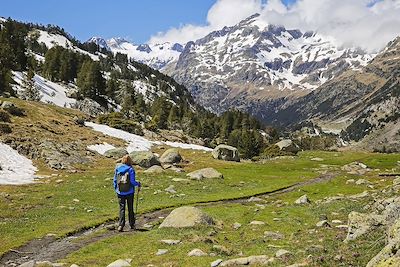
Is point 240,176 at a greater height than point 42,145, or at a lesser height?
lesser

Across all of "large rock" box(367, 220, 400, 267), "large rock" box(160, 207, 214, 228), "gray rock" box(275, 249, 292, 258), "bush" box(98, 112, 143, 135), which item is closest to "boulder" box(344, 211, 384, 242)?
"gray rock" box(275, 249, 292, 258)

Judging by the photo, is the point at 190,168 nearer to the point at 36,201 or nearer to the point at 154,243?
the point at 36,201

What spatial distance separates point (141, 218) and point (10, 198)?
529 inches

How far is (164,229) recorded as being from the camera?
86.5 ft

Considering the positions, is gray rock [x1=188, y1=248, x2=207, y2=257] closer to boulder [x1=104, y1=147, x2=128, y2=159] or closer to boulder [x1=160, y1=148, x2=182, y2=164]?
boulder [x1=160, y1=148, x2=182, y2=164]

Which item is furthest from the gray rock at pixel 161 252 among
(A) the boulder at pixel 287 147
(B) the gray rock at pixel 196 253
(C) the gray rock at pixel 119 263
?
(A) the boulder at pixel 287 147

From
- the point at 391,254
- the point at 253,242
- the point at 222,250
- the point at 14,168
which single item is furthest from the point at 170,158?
the point at 391,254

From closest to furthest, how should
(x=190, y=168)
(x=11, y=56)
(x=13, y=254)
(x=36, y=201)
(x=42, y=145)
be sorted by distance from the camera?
(x=13, y=254) < (x=36, y=201) < (x=42, y=145) < (x=190, y=168) < (x=11, y=56)

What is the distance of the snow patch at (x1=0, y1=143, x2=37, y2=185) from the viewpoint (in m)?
49.7

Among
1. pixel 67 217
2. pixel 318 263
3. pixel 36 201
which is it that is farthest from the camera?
pixel 36 201

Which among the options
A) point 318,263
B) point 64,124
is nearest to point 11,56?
Result: point 64,124

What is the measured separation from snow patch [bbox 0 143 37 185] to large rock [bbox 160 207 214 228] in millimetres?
27393

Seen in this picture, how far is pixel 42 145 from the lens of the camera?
65.9 metres

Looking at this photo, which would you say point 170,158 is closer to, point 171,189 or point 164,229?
point 171,189
